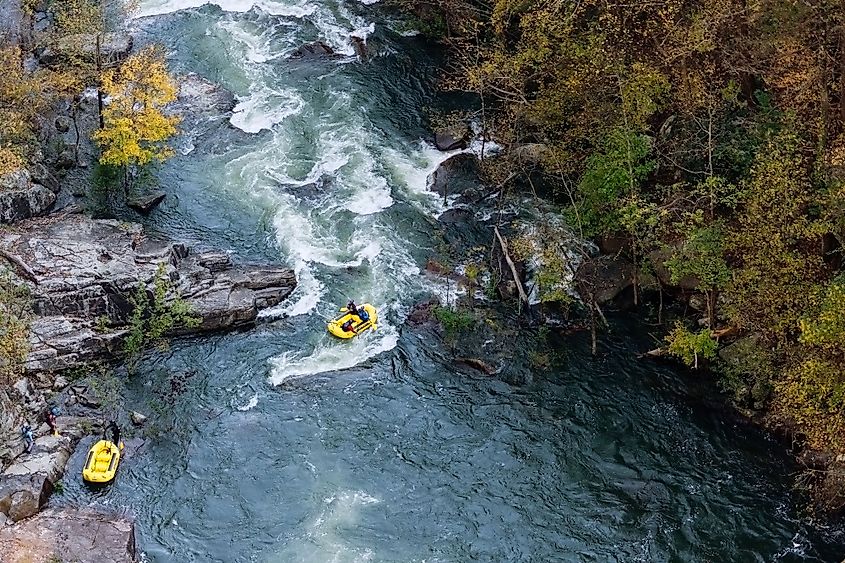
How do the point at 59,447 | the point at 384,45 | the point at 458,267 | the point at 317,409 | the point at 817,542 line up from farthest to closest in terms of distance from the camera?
the point at 384,45 < the point at 458,267 < the point at 317,409 < the point at 59,447 < the point at 817,542

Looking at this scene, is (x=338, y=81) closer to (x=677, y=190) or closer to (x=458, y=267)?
(x=458, y=267)

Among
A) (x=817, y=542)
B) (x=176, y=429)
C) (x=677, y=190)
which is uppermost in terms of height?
(x=677, y=190)

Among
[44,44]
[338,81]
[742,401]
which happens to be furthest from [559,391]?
[44,44]

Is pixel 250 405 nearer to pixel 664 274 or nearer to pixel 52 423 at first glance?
pixel 52 423

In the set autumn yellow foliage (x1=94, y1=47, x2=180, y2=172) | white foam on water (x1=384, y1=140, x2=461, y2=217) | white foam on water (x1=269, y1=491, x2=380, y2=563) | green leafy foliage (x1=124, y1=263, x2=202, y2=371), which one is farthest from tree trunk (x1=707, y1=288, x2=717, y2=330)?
autumn yellow foliage (x1=94, y1=47, x2=180, y2=172)

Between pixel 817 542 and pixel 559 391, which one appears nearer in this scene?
pixel 817 542

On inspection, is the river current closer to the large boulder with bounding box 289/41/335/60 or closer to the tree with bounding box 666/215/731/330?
the tree with bounding box 666/215/731/330

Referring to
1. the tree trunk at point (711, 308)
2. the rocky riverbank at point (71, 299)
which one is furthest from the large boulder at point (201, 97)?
the tree trunk at point (711, 308)
